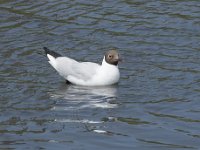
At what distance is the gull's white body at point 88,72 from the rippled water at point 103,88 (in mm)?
210

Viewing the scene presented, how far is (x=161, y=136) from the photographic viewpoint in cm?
1212

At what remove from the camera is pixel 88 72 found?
16.2 m

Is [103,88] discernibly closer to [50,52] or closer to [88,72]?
[88,72]

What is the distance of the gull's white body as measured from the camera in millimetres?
16141

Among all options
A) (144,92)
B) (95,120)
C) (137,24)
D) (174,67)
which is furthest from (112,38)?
(95,120)

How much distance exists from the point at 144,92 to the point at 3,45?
4.65 meters

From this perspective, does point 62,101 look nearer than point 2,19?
Yes

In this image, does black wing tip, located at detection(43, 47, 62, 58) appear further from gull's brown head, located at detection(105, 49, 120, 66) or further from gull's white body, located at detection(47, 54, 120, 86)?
gull's brown head, located at detection(105, 49, 120, 66)

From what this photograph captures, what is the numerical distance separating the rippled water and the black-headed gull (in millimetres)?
218

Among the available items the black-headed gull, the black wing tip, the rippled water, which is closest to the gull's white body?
the black-headed gull

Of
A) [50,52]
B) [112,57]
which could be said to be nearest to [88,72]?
[112,57]

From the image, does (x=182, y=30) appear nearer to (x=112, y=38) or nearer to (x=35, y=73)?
(x=112, y=38)

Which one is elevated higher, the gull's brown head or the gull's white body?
the gull's brown head

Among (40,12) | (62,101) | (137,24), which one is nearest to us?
(62,101)
